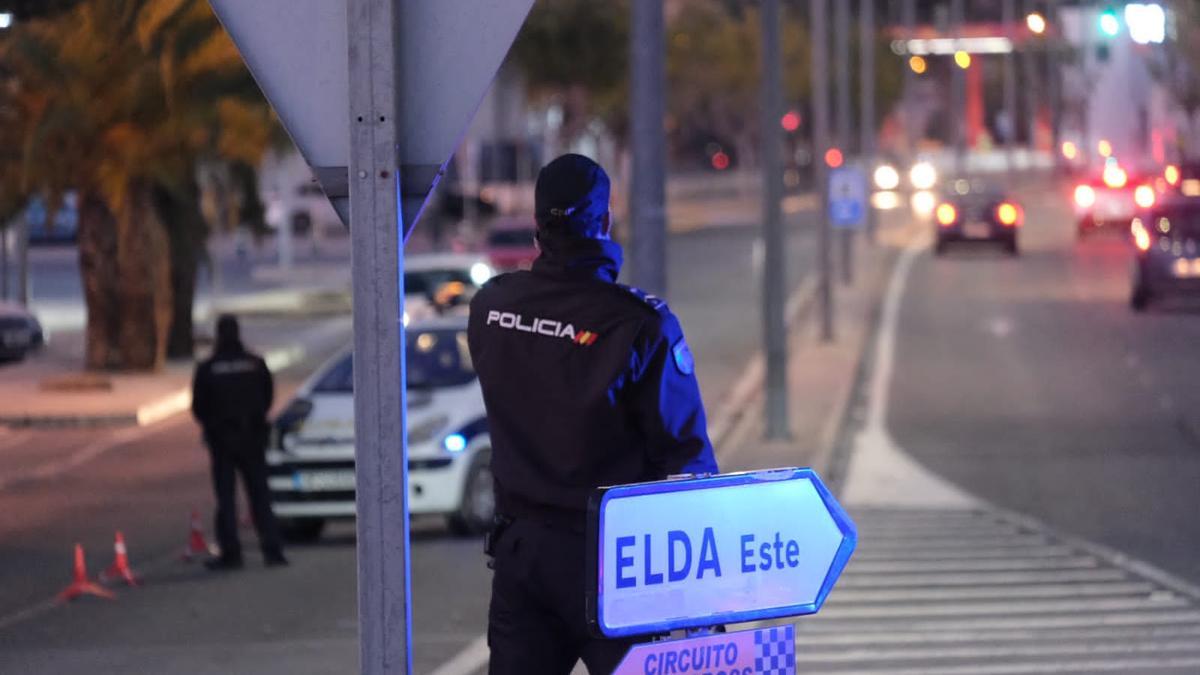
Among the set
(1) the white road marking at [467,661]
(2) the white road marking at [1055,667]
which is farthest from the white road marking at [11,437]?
(2) the white road marking at [1055,667]

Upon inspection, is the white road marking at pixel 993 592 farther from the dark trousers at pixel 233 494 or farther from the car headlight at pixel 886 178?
the car headlight at pixel 886 178

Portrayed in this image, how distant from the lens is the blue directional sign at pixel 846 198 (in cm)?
2962

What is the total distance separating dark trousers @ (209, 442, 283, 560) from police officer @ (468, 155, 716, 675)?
8.87 m

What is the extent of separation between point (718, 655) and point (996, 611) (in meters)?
6.37

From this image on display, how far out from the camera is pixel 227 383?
1343cm

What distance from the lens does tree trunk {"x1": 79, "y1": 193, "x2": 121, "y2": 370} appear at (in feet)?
90.2

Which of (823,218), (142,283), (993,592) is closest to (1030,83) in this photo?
(823,218)

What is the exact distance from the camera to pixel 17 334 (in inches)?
1021

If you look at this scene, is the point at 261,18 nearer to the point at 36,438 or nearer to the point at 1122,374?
the point at 36,438

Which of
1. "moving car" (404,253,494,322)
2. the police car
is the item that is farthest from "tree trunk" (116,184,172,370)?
the police car

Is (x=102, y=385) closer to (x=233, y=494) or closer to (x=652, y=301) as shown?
(x=233, y=494)

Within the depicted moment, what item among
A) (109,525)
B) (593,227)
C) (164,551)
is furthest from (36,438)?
(593,227)

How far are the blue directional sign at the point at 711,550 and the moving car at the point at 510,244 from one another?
32.2 metres

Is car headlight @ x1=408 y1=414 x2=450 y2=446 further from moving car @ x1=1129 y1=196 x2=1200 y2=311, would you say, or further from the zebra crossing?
moving car @ x1=1129 y1=196 x2=1200 y2=311
